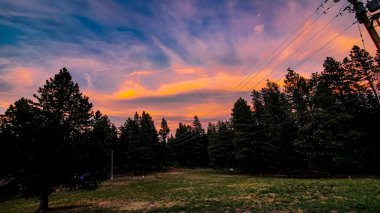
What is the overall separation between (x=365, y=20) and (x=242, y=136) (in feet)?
149

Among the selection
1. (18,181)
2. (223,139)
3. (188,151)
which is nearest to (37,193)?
(18,181)

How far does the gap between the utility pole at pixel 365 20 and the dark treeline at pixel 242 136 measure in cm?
176

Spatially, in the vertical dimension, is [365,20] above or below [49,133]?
above

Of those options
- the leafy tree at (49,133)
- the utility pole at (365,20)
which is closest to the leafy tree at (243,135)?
the leafy tree at (49,133)

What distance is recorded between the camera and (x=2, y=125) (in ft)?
63.8

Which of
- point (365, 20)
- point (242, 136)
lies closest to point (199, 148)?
point (242, 136)

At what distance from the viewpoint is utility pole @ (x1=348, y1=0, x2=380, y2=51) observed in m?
8.15

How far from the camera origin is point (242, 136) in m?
52.2

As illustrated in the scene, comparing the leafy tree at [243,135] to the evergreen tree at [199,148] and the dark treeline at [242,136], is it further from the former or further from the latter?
the evergreen tree at [199,148]

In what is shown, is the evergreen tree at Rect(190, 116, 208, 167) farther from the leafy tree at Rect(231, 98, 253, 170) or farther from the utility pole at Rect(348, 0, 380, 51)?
the utility pole at Rect(348, 0, 380, 51)

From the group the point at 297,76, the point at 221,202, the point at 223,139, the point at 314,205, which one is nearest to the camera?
the point at 314,205

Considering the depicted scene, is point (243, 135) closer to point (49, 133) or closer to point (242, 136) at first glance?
point (242, 136)

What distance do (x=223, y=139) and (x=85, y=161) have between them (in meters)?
47.4

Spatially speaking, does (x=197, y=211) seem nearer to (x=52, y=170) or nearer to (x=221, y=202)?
(x=221, y=202)
